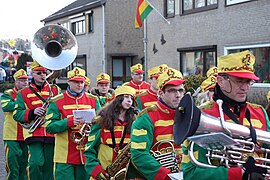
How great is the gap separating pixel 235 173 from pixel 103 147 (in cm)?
253

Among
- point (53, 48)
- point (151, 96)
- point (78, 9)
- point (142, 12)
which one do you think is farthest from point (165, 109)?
point (78, 9)

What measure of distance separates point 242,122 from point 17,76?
629 centimetres

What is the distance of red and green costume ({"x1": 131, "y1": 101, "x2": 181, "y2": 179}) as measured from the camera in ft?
13.1

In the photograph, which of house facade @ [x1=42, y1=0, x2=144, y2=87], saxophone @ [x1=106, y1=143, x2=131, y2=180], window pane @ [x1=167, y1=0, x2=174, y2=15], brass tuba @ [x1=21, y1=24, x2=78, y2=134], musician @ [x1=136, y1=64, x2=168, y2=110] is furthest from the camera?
house facade @ [x1=42, y1=0, x2=144, y2=87]

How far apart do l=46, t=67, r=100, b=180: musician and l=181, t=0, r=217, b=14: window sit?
1272 cm

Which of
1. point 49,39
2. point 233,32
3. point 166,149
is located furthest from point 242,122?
point 233,32

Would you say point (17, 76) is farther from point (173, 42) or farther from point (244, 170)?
point (173, 42)

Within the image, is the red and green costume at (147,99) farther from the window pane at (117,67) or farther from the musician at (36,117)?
the window pane at (117,67)

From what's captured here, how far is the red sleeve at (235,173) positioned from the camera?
2.79 m

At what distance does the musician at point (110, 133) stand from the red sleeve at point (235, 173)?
2302 millimetres

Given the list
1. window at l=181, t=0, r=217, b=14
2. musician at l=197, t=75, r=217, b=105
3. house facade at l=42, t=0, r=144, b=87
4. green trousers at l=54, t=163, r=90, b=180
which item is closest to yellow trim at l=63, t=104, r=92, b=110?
green trousers at l=54, t=163, r=90, b=180

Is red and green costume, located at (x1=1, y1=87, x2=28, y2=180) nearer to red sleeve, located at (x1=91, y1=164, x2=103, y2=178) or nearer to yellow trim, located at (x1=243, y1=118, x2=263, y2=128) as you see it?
red sleeve, located at (x1=91, y1=164, x2=103, y2=178)

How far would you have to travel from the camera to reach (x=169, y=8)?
21234 millimetres

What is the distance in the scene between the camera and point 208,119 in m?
2.73
